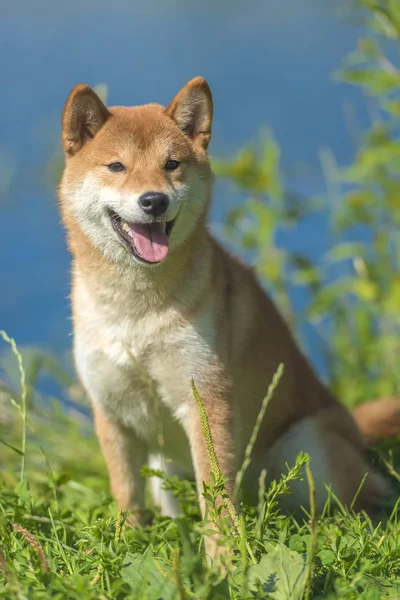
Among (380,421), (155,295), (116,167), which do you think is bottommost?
(380,421)

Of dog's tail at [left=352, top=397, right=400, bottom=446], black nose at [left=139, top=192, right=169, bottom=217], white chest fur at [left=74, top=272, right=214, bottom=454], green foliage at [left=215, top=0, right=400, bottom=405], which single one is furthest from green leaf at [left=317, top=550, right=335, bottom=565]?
green foliage at [left=215, top=0, right=400, bottom=405]

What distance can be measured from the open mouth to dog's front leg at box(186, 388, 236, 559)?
57 cm

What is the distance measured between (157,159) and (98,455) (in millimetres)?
2193

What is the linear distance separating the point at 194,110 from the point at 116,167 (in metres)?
0.44

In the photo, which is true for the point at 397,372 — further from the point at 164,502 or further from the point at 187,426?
the point at 187,426

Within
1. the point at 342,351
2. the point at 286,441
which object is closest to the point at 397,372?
the point at 342,351

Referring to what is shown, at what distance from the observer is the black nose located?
8.98ft

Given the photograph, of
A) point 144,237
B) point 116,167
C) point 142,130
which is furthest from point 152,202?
point 142,130

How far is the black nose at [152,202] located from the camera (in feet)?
8.98

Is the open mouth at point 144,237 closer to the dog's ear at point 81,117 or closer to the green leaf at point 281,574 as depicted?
the dog's ear at point 81,117

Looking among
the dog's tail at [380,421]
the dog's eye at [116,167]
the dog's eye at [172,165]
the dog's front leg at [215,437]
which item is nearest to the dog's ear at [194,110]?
the dog's eye at [172,165]

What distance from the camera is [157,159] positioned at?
2.95 metres

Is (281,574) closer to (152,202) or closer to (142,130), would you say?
(152,202)

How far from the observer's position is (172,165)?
300 cm
